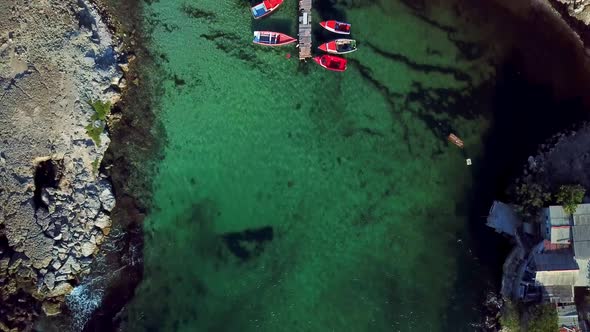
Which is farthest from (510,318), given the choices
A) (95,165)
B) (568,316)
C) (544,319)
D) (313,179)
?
(95,165)

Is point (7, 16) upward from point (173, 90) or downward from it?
upward

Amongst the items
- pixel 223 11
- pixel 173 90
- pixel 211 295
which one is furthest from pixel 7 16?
pixel 211 295

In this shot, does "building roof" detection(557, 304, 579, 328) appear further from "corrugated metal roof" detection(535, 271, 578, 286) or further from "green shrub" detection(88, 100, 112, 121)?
"green shrub" detection(88, 100, 112, 121)

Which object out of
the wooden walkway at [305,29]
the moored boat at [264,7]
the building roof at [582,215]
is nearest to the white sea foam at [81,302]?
the wooden walkway at [305,29]

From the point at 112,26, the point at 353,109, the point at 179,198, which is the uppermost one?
the point at 112,26

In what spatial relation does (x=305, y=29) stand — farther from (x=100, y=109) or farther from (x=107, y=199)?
(x=107, y=199)

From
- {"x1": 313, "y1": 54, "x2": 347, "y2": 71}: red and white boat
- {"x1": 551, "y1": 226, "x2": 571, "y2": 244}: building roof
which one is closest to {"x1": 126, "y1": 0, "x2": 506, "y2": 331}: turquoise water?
{"x1": 313, "y1": 54, "x2": 347, "y2": 71}: red and white boat

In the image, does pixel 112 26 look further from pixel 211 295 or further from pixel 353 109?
pixel 211 295
